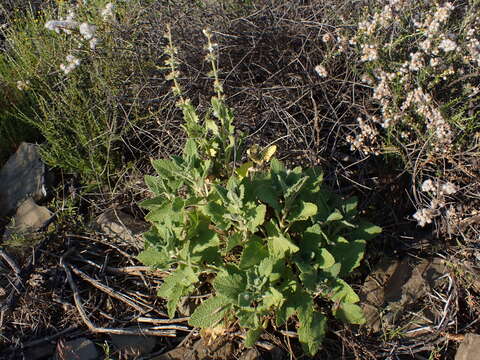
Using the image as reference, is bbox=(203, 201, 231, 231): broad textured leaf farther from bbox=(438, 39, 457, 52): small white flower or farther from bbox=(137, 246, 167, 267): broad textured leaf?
bbox=(438, 39, 457, 52): small white flower

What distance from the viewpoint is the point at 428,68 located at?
8.00ft

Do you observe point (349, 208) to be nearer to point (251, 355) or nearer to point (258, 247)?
point (258, 247)

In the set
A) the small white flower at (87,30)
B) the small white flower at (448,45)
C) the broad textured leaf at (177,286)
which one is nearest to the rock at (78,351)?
the broad textured leaf at (177,286)

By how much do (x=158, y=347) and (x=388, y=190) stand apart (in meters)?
1.42

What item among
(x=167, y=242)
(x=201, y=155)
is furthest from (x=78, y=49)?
(x=167, y=242)

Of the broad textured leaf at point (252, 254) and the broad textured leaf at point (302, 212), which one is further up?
the broad textured leaf at point (302, 212)

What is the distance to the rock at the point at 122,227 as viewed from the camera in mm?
2635

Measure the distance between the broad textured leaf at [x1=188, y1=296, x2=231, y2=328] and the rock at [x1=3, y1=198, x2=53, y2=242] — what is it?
1263 mm

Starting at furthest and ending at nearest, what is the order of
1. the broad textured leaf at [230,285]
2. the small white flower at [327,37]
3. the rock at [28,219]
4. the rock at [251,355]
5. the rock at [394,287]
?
the rock at [28,219], the small white flower at [327,37], the rock at [394,287], the rock at [251,355], the broad textured leaf at [230,285]

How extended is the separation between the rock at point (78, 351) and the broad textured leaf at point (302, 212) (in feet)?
3.67

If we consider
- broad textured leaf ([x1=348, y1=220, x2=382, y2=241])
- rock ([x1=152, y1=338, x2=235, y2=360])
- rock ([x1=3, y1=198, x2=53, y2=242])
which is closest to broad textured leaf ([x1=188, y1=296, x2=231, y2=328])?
rock ([x1=152, y1=338, x2=235, y2=360])

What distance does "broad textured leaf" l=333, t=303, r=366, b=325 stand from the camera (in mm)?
1986

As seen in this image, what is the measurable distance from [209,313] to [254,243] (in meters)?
0.34

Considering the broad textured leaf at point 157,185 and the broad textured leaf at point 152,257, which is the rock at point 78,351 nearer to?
the broad textured leaf at point 152,257
